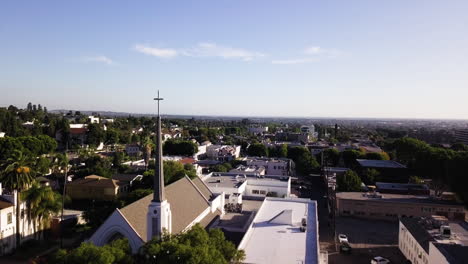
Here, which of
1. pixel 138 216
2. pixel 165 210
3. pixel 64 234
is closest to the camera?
pixel 165 210

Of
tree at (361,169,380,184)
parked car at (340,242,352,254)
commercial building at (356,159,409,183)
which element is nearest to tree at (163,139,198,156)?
commercial building at (356,159,409,183)

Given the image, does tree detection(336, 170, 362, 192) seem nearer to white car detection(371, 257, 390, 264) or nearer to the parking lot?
the parking lot

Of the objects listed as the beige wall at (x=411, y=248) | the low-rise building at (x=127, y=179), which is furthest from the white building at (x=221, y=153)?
the beige wall at (x=411, y=248)

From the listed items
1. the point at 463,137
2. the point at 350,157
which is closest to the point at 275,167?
the point at 350,157

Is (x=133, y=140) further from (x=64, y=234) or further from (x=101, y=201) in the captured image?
(x=64, y=234)

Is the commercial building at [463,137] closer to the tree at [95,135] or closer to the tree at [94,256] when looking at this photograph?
the tree at [95,135]

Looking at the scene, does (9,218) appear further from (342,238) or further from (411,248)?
(411,248)

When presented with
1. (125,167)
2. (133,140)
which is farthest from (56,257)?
(133,140)
